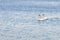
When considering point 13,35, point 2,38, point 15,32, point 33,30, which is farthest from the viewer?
point 33,30

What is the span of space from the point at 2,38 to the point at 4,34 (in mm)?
1806

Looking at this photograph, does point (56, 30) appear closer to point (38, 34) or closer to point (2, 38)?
point (38, 34)

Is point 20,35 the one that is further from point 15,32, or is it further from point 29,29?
point 29,29

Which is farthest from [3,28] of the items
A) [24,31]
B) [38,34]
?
[38,34]

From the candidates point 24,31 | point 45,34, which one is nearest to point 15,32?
point 24,31

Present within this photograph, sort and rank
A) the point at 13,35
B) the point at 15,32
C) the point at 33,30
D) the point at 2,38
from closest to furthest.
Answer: the point at 2,38
the point at 13,35
the point at 15,32
the point at 33,30

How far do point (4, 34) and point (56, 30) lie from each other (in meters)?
4.93

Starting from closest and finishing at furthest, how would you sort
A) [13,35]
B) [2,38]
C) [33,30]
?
1. [2,38]
2. [13,35]
3. [33,30]

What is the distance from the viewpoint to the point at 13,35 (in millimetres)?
20406

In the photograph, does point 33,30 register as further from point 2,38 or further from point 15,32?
point 2,38

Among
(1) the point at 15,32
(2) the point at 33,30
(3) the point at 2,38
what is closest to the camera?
(3) the point at 2,38

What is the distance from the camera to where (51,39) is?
63.5 ft

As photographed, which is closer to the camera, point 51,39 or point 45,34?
point 51,39

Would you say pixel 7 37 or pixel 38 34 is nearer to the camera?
pixel 7 37
